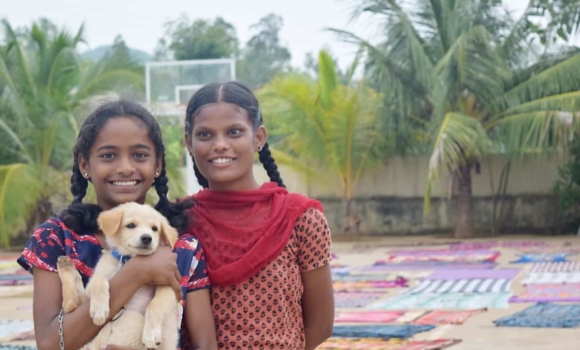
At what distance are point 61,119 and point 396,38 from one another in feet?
23.3

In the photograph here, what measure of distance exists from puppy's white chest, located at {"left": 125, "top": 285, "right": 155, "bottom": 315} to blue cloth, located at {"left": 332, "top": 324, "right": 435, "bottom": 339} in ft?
17.9

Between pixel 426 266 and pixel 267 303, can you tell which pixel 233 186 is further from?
pixel 426 266

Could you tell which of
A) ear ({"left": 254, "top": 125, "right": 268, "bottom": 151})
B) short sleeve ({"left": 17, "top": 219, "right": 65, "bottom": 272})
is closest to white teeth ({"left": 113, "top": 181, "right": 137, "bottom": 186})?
short sleeve ({"left": 17, "top": 219, "right": 65, "bottom": 272})

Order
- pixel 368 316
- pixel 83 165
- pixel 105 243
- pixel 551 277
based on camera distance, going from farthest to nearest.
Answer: pixel 551 277, pixel 368 316, pixel 83 165, pixel 105 243

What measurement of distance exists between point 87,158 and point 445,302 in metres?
7.86

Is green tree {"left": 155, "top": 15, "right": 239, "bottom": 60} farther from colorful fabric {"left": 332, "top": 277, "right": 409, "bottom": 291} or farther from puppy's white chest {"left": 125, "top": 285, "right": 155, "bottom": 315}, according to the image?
puppy's white chest {"left": 125, "top": 285, "right": 155, "bottom": 315}

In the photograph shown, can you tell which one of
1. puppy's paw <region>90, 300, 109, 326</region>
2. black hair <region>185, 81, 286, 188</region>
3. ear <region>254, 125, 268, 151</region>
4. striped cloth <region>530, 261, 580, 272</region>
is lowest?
striped cloth <region>530, 261, 580, 272</region>

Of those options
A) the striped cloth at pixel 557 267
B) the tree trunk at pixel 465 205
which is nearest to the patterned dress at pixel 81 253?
the striped cloth at pixel 557 267

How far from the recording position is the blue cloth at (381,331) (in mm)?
8062

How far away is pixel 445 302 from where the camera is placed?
10.3 m

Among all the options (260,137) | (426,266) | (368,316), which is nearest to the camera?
(260,137)

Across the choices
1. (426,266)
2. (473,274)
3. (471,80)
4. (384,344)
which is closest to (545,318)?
(384,344)

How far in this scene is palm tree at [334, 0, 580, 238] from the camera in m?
18.1

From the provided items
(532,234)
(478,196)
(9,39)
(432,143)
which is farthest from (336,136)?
(9,39)
